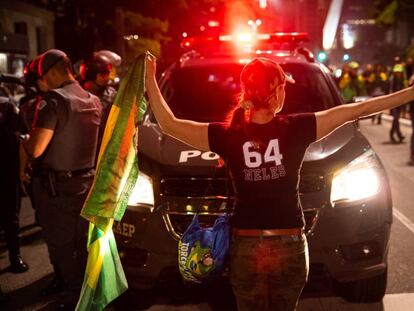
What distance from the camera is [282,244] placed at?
2609 millimetres

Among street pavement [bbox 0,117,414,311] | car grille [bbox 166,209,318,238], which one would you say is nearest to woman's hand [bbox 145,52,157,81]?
car grille [bbox 166,209,318,238]

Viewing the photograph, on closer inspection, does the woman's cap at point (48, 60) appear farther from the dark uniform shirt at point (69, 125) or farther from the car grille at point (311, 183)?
the car grille at point (311, 183)

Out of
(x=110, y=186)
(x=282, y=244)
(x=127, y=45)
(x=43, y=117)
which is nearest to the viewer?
(x=282, y=244)

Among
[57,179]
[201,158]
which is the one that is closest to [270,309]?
[201,158]

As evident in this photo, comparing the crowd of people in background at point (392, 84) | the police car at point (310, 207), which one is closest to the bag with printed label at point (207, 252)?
the police car at point (310, 207)

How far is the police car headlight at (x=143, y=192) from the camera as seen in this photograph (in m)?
3.85

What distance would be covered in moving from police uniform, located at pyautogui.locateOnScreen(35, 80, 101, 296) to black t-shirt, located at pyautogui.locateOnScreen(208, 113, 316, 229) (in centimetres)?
155

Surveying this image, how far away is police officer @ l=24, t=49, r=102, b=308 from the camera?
12.4 feet

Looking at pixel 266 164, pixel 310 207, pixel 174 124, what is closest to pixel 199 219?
pixel 310 207

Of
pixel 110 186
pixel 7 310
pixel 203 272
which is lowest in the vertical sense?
pixel 7 310

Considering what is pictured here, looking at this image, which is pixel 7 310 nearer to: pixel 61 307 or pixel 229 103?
pixel 61 307

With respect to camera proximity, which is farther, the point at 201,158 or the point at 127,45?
the point at 127,45

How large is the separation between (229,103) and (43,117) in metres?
2.08

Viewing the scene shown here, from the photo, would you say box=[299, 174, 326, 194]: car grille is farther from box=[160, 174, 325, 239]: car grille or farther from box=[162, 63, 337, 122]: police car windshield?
box=[162, 63, 337, 122]: police car windshield
